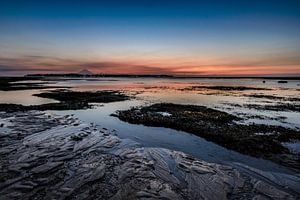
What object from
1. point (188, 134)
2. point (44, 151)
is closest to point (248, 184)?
point (188, 134)

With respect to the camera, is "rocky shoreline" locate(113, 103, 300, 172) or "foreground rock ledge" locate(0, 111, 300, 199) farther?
"rocky shoreline" locate(113, 103, 300, 172)

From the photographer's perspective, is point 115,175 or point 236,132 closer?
point 115,175

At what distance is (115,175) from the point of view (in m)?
8.37

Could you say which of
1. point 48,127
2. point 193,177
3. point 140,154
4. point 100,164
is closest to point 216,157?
point 193,177

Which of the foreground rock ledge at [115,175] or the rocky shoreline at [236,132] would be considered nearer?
the foreground rock ledge at [115,175]

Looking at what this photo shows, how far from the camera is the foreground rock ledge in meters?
7.12

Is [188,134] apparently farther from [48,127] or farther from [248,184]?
[48,127]

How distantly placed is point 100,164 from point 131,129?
6679 mm

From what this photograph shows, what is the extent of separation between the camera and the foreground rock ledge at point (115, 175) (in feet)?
23.4

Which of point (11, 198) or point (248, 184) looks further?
point (248, 184)

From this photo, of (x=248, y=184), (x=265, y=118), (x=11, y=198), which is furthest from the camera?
(x=265, y=118)

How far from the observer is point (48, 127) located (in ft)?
50.7

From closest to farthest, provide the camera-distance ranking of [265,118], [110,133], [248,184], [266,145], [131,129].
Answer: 1. [248,184]
2. [266,145]
3. [110,133]
4. [131,129]
5. [265,118]

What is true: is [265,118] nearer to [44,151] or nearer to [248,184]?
[248,184]
